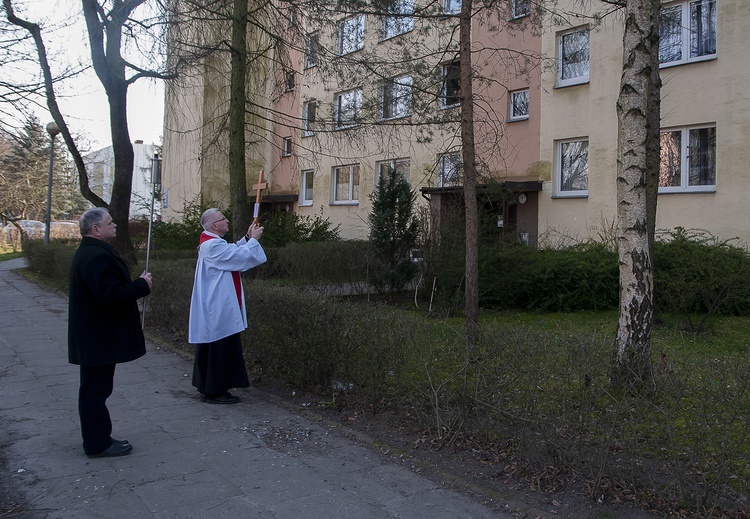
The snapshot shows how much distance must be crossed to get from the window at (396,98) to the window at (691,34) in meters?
8.02

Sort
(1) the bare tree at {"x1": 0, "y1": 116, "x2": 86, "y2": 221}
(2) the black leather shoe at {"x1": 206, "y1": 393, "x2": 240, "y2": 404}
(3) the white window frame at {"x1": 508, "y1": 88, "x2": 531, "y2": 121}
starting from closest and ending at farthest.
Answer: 1. (2) the black leather shoe at {"x1": 206, "y1": 393, "x2": 240, "y2": 404}
2. (3) the white window frame at {"x1": 508, "y1": 88, "x2": 531, "y2": 121}
3. (1) the bare tree at {"x1": 0, "y1": 116, "x2": 86, "y2": 221}

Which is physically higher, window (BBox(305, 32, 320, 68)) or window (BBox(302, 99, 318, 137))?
window (BBox(305, 32, 320, 68))

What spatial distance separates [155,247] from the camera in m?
22.8

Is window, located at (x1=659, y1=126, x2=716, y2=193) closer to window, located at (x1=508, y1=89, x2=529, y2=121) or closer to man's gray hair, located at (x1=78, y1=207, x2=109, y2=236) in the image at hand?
window, located at (x1=508, y1=89, x2=529, y2=121)

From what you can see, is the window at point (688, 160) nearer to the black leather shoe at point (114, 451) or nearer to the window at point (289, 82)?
the window at point (289, 82)

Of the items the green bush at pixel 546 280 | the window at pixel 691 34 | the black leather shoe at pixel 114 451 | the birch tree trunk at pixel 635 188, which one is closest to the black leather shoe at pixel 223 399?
the black leather shoe at pixel 114 451

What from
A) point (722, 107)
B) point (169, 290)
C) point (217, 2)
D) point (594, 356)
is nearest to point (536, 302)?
point (722, 107)

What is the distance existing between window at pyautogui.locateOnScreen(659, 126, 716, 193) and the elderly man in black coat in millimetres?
13116

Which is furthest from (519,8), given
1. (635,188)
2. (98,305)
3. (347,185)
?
(347,185)

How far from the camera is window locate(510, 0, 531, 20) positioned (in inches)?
358

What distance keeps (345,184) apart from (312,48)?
1457 centimetres

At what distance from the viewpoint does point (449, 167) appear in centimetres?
1059

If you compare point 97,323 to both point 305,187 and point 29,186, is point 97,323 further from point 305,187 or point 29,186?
point 29,186

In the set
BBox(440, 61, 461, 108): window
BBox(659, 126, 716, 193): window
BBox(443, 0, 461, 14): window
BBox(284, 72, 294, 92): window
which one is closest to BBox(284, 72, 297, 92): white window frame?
BBox(284, 72, 294, 92): window
